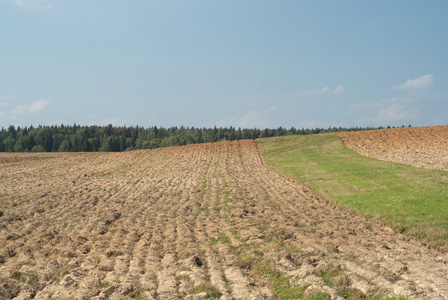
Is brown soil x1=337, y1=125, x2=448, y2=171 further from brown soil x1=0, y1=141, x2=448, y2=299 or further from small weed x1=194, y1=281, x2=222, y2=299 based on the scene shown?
small weed x1=194, y1=281, x2=222, y2=299

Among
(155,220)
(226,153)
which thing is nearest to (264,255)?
(155,220)

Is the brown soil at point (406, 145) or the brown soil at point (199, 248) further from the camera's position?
the brown soil at point (406, 145)

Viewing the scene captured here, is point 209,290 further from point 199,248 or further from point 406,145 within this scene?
point 406,145

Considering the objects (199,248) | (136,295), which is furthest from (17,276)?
(199,248)

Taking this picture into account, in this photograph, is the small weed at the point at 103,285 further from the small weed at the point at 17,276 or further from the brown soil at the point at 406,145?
the brown soil at the point at 406,145

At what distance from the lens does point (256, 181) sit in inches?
971

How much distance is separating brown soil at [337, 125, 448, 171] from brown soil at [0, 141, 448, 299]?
13487 millimetres

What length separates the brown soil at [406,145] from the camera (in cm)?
2692

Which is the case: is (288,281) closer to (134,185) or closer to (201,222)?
(201,222)

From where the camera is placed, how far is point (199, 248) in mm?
9883

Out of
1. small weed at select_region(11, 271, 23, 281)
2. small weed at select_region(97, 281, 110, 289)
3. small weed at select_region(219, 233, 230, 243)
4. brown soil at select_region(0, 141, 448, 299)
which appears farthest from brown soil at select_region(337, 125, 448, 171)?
small weed at select_region(11, 271, 23, 281)

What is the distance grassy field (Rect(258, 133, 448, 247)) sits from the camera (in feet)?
38.8

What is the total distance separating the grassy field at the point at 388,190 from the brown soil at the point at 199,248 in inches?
33.3

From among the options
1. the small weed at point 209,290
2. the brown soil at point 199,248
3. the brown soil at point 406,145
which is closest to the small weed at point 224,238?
the brown soil at point 199,248
